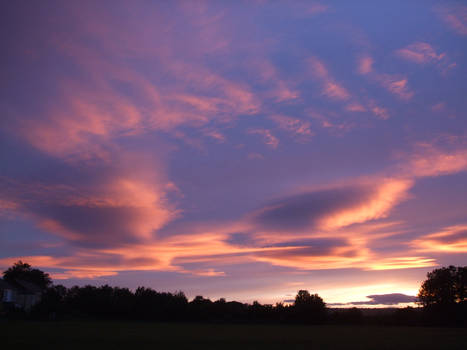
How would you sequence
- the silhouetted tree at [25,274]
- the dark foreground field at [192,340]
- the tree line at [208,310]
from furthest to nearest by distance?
the silhouetted tree at [25,274]
the tree line at [208,310]
the dark foreground field at [192,340]

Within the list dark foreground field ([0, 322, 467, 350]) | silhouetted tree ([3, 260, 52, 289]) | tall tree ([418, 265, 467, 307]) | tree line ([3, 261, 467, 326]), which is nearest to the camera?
dark foreground field ([0, 322, 467, 350])

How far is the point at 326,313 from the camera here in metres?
51.9

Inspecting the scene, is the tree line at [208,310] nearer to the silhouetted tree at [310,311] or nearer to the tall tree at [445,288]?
the silhouetted tree at [310,311]

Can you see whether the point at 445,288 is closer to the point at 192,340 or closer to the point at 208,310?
the point at 208,310

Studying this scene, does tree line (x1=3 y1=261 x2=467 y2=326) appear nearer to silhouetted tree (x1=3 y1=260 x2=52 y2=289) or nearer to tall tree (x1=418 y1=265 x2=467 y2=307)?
tall tree (x1=418 y1=265 x2=467 y2=307)

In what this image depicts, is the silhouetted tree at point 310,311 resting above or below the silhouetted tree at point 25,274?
below

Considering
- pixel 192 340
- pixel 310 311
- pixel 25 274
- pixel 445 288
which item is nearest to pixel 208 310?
pixel 310 311

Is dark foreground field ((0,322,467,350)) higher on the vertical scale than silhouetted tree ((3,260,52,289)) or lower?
lower

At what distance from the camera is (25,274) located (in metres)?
94.1

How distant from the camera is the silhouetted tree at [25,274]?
3664 inches

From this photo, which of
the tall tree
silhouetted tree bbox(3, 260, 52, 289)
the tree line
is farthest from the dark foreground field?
silhouetted tree bbox(3, 260, 52, 289)

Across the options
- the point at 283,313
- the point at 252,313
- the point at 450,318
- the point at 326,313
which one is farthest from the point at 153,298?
the point at 450,318

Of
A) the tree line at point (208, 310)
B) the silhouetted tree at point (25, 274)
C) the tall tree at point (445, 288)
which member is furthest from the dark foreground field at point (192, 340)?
the silhouetted tree at point (25, 274)

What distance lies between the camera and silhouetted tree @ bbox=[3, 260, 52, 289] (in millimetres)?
93062
